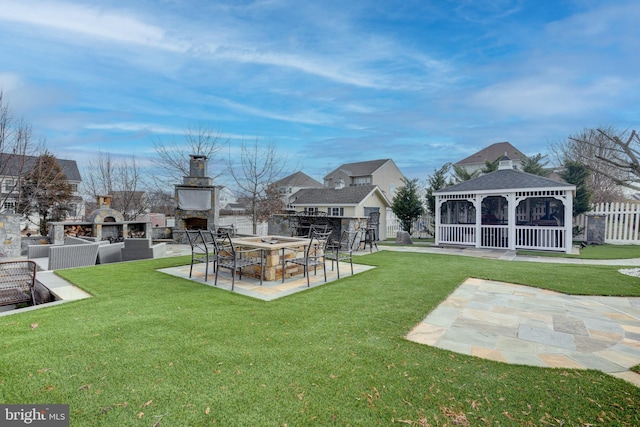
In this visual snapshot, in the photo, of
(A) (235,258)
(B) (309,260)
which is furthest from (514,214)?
(A) (235,258)

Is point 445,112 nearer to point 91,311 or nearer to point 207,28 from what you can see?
point 207,28

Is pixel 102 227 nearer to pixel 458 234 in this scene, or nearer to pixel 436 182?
pixel 458 234

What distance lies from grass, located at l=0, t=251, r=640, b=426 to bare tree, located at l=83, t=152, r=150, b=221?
17637 mm

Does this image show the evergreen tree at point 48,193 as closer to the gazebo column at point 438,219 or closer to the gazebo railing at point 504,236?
the gazebo column at point 438,219

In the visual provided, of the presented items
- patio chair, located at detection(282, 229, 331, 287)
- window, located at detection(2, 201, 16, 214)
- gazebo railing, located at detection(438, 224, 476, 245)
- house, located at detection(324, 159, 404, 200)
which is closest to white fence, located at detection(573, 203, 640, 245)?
gazebo railing, located at detection(438, 224, 476, 245)

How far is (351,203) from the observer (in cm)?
2011

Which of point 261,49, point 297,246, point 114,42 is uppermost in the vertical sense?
point 261,49

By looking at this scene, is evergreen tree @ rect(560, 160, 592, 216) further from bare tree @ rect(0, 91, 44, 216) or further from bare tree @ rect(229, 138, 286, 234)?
bare tree @ rect(0, 91, 44, 216)

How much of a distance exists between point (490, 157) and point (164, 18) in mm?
31383

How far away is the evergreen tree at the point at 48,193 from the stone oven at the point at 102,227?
6.68 m

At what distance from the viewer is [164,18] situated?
28.0 ft

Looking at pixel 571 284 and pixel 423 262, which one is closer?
pixel 571 284

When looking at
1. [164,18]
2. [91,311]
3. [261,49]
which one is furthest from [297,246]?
[261,49]

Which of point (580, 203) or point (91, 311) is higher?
point (580, 203)
